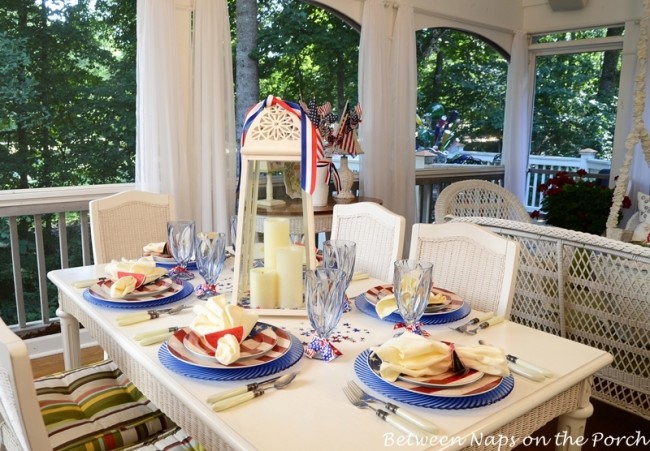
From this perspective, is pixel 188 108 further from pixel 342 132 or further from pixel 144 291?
pixel 144 291

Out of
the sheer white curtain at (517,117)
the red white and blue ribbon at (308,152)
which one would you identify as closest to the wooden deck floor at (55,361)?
the red white and blue ribbon at (308,152)

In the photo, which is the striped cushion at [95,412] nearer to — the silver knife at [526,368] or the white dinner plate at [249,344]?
the white dinner plate at [249,344]

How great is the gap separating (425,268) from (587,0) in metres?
4.77

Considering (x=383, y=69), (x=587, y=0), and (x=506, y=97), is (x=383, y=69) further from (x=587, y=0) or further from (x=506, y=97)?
(x=587, y=0)

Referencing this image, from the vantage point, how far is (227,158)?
339 cm

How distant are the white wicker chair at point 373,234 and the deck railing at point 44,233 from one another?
164 centimetres

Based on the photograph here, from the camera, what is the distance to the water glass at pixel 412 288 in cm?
134

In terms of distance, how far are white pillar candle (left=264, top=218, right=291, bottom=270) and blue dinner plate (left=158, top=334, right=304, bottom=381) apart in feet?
1.27

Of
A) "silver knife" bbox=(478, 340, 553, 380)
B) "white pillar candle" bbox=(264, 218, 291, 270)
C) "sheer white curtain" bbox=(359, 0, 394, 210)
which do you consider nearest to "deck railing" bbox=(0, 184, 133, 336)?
"sheer white curtain" bbox=(359, 0, 394, 210)

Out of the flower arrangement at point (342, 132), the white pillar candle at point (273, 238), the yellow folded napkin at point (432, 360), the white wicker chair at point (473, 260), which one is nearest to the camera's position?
the yellow folded napkin at point (432, 360)

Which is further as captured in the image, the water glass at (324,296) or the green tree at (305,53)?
the green tree at (305,53)

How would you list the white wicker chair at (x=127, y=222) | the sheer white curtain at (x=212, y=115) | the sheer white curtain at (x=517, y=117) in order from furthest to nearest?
the sheer white curtain at (x=517, y=117)
the sheer white curtain at (x=212, y=115)
the white wicker chair at (x=127, y=222)

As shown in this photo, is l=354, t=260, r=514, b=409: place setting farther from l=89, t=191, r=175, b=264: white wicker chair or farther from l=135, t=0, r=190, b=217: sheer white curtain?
l=135, t=0, r=190, b=217: sheer white curtain

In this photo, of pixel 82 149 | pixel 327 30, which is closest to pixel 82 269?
pixel 82 149
